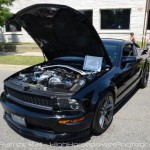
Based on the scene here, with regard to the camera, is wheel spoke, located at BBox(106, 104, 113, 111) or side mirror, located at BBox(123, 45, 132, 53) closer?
wheel spoke, located at BBox(106, 104, 113, 111)

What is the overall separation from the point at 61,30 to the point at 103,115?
1.71 m

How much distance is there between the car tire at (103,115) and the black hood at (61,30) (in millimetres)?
719

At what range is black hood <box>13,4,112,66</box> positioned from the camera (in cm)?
355

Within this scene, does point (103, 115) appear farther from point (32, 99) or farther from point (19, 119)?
point (19, 119)

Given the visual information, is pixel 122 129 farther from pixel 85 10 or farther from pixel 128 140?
pixel 85 10

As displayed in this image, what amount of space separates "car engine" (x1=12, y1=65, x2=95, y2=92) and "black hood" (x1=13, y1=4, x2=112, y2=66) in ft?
1.68

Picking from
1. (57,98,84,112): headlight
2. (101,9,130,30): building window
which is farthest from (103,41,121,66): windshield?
(101,9,130,30): building window

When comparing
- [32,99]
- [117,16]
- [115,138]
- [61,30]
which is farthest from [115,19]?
[32,99]

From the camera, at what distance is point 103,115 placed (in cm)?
369

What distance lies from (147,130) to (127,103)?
4.25 feet

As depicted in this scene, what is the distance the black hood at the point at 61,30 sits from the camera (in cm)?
355

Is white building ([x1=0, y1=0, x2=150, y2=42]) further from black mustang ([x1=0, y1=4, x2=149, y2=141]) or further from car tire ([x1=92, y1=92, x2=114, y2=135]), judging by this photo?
car tire ([x1=92, y1=92, x2=114, y2=135])

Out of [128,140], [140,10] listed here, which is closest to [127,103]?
[128,140]

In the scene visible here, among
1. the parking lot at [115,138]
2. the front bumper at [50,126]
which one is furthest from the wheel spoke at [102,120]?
the front bumper at [50,126]
